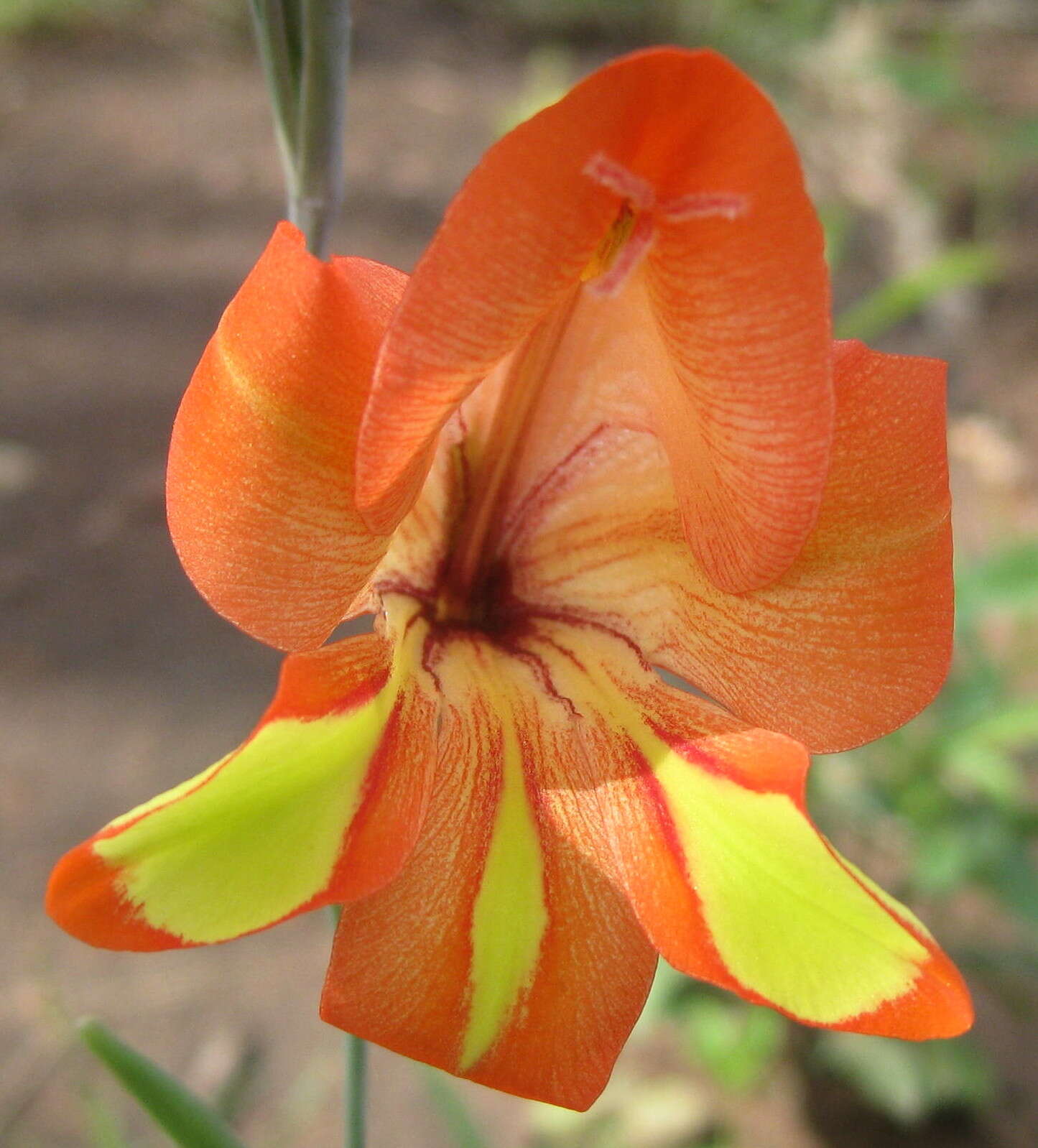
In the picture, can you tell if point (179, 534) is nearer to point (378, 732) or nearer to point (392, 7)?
point (378, 732)

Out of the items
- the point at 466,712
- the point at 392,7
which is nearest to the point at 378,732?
the point at 466,712

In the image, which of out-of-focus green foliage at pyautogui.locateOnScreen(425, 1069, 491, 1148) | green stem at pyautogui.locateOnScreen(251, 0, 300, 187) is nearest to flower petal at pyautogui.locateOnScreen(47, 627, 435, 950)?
green stem at pyautogui.locateOnScreen(251, 0, 300, 187)

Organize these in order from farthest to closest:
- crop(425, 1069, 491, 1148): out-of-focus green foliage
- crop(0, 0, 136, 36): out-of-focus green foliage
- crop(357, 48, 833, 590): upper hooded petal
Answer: crop(0, 0, 136, 36): out-of-focus green foliage → crop(425, 1069, 491, 1148): out-of-focus green foliage → crop(357, 48, 833, 590): upper hooded petal

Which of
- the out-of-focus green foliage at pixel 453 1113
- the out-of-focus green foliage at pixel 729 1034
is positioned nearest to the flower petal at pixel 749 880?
the out-of-focus green foliage at pixel 453 1113

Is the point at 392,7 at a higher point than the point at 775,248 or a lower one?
higher

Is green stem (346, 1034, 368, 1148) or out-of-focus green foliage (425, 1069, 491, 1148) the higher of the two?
green stem (346, 1034, 368, 1148)

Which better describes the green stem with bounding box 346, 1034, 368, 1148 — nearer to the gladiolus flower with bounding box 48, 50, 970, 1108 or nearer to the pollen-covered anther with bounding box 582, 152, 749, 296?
the gladiolus flower with bounding box 48, 50, 970, 1108
